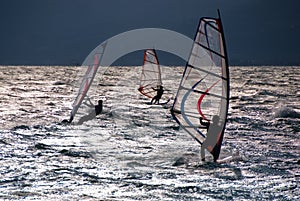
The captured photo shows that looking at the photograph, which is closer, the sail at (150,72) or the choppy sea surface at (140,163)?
the choppy sea surface at (140,163)

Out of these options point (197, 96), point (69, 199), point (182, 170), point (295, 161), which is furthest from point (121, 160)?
point (295, 161)

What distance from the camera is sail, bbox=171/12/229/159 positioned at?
1245 centimetres

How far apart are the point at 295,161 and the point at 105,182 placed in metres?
5.91

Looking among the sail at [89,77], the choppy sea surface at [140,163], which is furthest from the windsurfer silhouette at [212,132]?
the sail at [89,77]

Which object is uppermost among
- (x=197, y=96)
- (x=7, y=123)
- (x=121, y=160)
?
(x=197, y=96)

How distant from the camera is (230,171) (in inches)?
467

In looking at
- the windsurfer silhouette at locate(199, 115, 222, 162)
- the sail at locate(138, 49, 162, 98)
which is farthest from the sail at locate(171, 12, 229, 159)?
the sail at locate(138, 49, 162, 98)

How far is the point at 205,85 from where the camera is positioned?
13078mm

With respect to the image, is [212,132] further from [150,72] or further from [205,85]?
[150,72]

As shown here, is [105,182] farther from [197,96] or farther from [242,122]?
[242,122]

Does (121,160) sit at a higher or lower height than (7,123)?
higher

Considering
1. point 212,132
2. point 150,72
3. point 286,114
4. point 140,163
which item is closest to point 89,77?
point 140,163

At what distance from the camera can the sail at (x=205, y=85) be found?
12.4m

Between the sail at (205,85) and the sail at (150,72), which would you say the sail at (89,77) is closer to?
the sail at (205,85)
